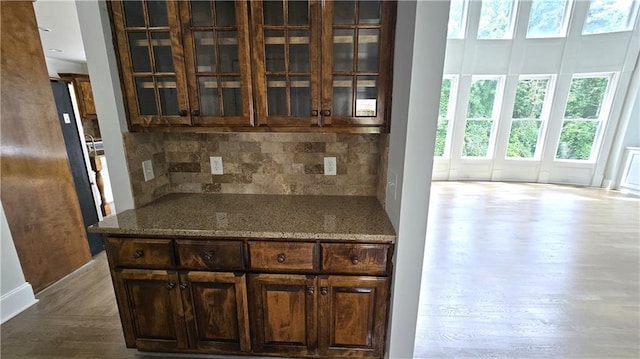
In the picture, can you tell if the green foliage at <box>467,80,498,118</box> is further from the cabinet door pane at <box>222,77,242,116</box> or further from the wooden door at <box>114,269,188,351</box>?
the wooden door at <box>114,269,188,351</box>

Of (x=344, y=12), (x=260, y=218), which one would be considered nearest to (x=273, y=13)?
(x=344, y=12)

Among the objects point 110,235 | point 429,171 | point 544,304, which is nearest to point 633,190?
point 544,304

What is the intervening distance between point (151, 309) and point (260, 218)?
2.74 ft

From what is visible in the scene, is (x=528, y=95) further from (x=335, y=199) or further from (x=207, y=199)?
(x=207, y=199)

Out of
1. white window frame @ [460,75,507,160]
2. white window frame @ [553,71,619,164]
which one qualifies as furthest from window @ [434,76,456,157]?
white window frame @ [553,71,619,164]

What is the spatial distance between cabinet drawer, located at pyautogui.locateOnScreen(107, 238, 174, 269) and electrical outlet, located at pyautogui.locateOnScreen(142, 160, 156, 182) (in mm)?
443

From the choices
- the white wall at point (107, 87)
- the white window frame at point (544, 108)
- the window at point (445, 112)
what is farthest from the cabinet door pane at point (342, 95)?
the white window frame at point (544, 108)

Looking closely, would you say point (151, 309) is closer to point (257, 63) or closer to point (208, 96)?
point (208, 96)

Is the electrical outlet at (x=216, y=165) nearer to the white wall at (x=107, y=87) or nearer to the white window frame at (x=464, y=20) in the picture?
the white wall at (x=107, y=87)

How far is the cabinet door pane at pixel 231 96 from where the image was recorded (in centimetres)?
146

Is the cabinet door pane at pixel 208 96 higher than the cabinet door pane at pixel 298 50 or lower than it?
lower

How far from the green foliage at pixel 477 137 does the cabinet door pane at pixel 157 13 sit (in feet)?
21.5

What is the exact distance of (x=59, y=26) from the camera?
3312 mm

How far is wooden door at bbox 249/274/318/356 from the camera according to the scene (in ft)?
4.58
